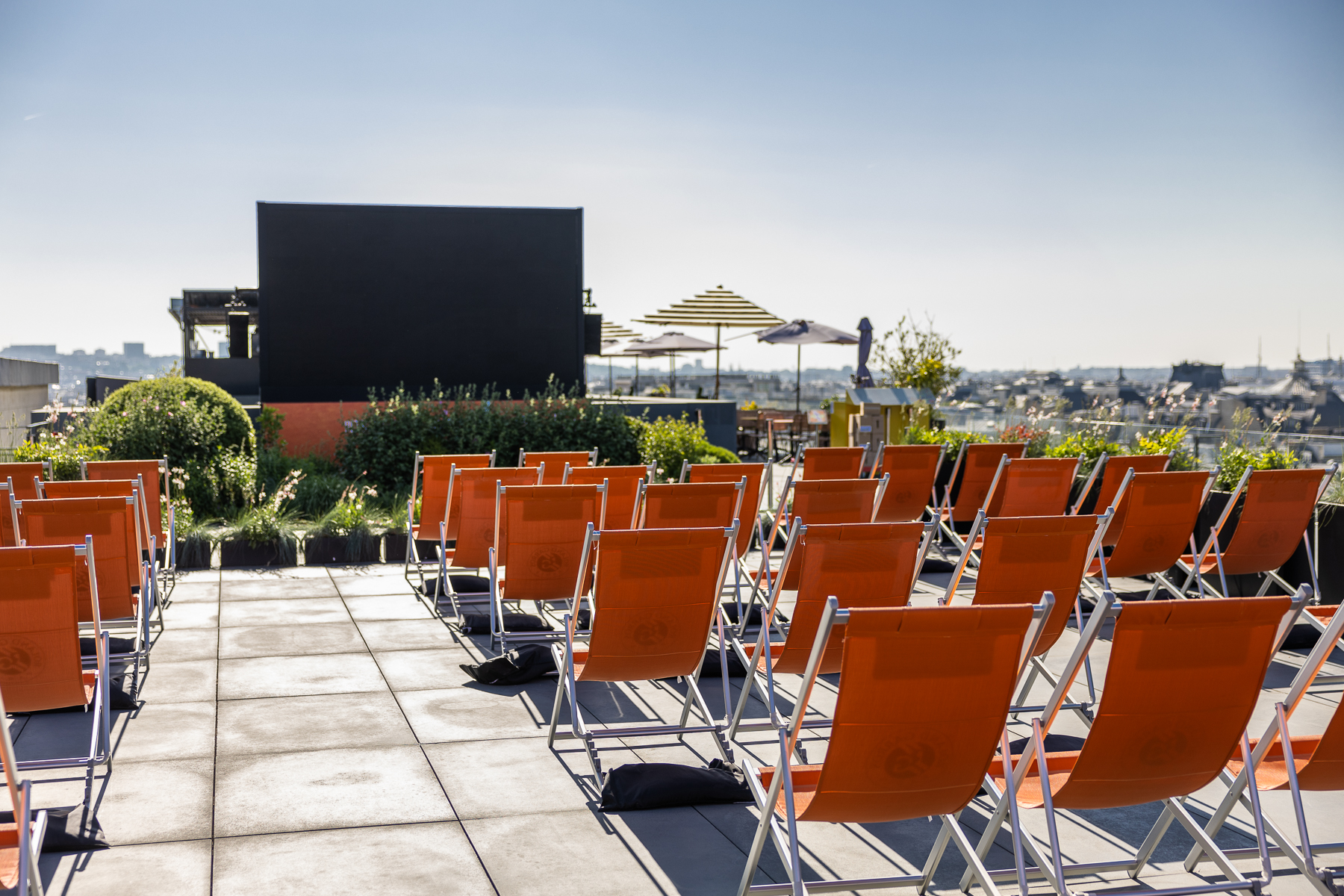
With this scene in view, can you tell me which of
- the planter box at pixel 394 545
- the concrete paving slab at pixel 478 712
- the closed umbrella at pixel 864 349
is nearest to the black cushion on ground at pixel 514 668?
the concrete paving slab at pixel 478 712

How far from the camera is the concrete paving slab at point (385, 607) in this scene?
620cm

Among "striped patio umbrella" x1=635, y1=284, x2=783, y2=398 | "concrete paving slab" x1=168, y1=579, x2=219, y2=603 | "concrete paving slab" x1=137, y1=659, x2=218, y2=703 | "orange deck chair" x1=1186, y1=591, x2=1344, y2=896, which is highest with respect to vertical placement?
"striped patio umbrella" x1=635, y1=284, x2=783, y2=398

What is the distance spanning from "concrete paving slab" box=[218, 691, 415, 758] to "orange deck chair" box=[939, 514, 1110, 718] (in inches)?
90.1

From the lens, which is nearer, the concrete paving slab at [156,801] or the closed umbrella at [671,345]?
the concrete paving slab at [156,801]

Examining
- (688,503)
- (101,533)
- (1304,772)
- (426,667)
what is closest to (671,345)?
(688,503)

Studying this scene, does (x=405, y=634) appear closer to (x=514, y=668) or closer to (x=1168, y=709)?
(x=514, y=668)

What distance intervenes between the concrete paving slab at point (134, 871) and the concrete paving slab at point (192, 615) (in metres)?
3.02

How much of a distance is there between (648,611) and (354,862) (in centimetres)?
127

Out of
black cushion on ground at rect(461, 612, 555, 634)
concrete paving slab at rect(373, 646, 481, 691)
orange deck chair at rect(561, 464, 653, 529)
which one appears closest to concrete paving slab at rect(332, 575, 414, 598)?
black cushion on ground at rect(461, 612, 555, 634)

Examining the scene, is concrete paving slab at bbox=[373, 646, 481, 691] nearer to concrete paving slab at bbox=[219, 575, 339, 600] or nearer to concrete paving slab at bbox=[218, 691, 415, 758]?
concrete paving slab at bbox=[218, 691, 415, 758]

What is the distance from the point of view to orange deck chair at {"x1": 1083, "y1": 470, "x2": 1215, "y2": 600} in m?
5.43

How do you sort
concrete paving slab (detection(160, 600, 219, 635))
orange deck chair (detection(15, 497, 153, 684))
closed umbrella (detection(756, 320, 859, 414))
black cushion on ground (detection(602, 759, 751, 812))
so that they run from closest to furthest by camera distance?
black cushion on ground (detection(602, 759, 751, 812)) < orange deck chair (detection(15, 497, 153, 684)) < concrete paving slab (detection(160, 600, 219, 635)) < closed umbrella (detection(756, 320, 859, 414))

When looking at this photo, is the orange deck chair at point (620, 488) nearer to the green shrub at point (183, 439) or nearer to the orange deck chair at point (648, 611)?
the orange deck chair at point (648, 611)

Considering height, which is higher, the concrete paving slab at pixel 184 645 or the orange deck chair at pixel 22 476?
the orange deck chair at pixel 22 476
